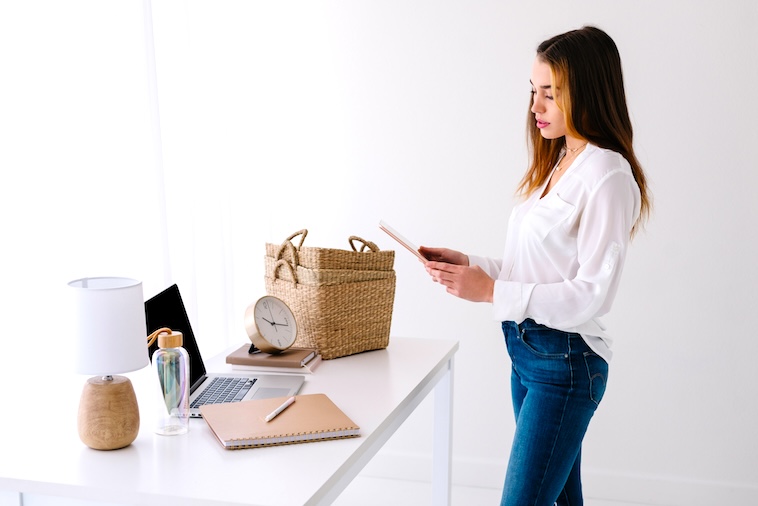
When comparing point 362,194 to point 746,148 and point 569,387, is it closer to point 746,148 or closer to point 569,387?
point 746,148

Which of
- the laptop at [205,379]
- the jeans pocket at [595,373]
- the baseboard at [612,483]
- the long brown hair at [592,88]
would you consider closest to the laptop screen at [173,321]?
the laptop at [205,379]

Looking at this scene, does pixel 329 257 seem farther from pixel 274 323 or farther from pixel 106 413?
pixel 106 413

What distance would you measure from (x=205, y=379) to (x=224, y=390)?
0.10 m

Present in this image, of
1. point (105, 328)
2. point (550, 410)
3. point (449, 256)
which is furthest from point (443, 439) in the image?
point (105, 328)

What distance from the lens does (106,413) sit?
4.58ft

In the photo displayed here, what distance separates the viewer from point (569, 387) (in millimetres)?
1682

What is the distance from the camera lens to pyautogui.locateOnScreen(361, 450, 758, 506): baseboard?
296 cm

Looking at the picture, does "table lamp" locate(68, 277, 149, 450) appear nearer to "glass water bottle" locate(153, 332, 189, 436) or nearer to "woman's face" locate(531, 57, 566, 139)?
"glass water bottle" locate(153, 332, 189, 436)

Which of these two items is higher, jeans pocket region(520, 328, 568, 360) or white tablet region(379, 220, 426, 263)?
white tablet region(379, 220, 426, 263)

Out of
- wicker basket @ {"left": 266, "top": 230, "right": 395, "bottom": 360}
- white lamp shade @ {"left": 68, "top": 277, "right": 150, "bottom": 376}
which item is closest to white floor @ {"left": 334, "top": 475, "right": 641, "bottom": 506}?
wicker basket @ {"left": 266, "top": 230, "right": 395, "bottom": 360}

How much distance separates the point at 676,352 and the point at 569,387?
142 cm

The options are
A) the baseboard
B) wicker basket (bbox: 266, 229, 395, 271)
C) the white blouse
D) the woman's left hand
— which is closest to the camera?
the white blouse

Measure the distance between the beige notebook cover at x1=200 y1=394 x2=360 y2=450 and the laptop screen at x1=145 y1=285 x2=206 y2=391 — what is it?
0.75 feet

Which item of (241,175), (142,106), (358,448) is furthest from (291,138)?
(358,448)
